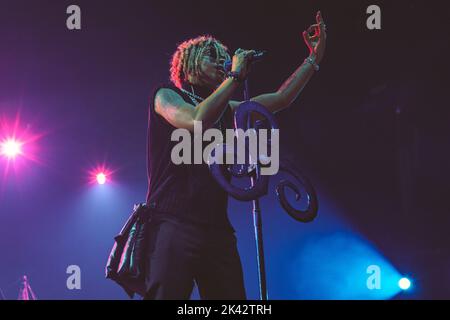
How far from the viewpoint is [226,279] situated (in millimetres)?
2158

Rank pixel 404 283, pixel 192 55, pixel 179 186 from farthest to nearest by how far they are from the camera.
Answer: pixel 404 283 → pixel 192 55 → pixel 179 186

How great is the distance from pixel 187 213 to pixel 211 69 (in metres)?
0.74

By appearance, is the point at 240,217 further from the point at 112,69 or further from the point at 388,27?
the point at 388,27

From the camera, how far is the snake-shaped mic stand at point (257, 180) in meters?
2.22

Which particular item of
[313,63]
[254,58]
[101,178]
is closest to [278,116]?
[101,178]

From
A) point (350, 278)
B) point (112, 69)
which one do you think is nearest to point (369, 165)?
point (350, 278)

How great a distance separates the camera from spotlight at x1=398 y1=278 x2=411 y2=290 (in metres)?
5.69

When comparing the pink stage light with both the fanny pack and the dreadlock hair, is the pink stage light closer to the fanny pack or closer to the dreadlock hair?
the dreadlock hair

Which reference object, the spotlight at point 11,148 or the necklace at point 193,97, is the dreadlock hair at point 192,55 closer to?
the necklace at point 193,97

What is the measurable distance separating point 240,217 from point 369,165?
150cm

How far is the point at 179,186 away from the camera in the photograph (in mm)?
2236

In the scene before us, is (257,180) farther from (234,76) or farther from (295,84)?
(295,84)

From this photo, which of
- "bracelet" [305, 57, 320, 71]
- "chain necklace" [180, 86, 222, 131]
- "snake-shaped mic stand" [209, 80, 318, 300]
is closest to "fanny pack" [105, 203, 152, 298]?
"snake-shaped mic stand" [209, 80, 318, 300]

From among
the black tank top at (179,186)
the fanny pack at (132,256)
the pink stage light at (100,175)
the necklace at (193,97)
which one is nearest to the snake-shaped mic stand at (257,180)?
the black tank top at (179,186)
